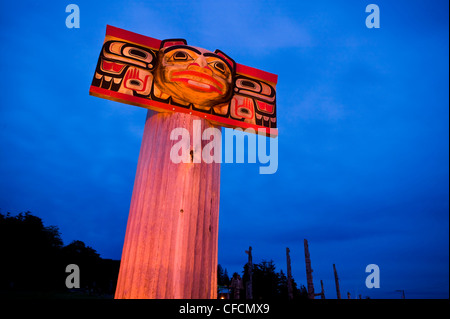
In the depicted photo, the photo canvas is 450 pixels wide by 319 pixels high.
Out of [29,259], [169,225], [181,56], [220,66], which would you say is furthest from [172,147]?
[29,259]

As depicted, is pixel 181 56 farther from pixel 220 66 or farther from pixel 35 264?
pixel 35 264

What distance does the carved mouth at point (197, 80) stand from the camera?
3066 millimetres

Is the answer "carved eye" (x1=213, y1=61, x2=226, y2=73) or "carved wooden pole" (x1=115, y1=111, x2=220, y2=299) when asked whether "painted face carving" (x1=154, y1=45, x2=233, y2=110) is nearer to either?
"carved eye" (x1=213, y1=61, x2=226, y2=73)

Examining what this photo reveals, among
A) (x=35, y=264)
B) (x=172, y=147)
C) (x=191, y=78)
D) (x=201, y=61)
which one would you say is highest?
(x=201, y=61)

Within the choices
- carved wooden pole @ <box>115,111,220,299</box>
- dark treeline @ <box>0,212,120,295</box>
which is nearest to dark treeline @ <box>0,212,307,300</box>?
dark treeline @ <box>0,212,120,295</box>

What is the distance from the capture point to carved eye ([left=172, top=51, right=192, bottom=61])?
3214 mm

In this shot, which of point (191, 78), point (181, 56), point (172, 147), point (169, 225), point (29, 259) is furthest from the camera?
point (29, 259)

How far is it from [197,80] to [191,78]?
78 millimetres

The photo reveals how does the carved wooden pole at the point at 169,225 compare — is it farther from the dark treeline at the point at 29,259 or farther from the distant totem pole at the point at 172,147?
the dark treeline at the point at 29,259

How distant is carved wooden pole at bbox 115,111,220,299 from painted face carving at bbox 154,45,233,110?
0.86 feet

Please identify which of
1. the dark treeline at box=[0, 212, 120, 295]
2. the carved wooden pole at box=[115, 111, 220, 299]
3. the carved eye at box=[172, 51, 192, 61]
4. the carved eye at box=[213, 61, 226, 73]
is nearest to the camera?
the carved wooden pole at box=[115, 111, 220, 299]

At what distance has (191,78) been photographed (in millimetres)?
3102

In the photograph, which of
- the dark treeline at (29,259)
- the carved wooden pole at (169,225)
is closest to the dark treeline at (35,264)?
the dark treeline at (29,259)
